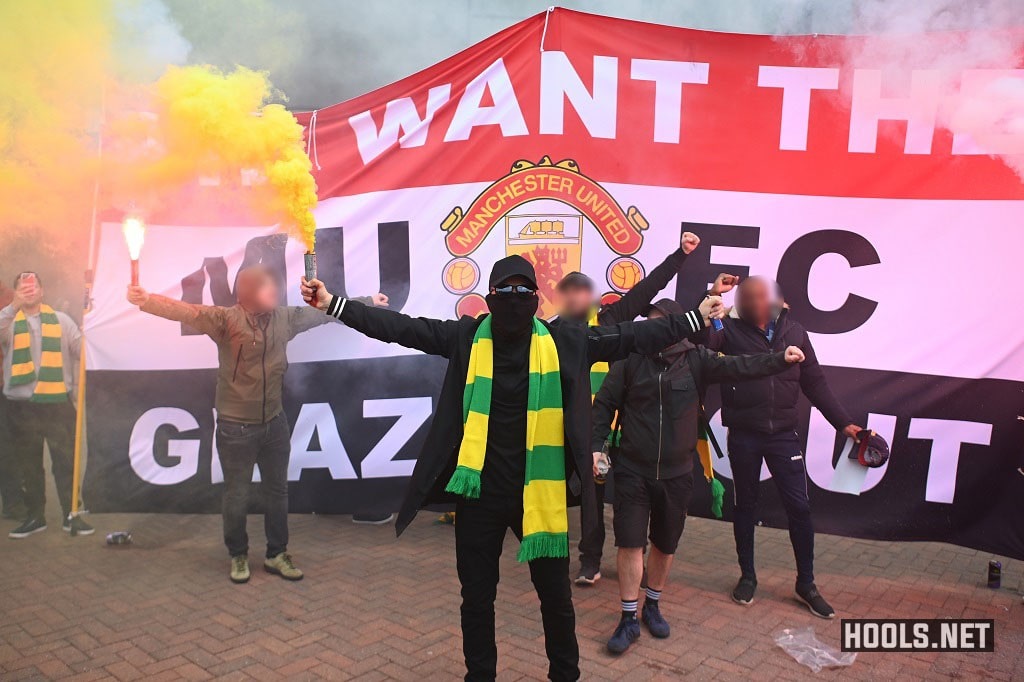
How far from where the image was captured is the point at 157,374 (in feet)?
16.4

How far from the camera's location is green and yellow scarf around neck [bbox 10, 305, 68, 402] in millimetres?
5398

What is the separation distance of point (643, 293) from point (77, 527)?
13.3 feet

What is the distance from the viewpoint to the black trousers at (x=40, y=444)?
5.39 metres

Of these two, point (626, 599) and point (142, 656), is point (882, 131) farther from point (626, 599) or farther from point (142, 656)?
point (142, 656)

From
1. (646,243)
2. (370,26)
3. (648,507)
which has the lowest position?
(648,507)

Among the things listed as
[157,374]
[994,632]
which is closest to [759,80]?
[994,632]

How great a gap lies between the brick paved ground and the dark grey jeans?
10.2 inches

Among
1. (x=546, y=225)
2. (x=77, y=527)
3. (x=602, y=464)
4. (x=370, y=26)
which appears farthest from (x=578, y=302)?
(x=370, y=26)

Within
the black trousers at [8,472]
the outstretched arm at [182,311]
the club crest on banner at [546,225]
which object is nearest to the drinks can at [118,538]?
the black trousers at [8,472]

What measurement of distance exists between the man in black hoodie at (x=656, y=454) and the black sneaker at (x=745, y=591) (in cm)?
56

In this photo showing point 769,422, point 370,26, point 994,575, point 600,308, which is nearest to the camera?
point 769,422

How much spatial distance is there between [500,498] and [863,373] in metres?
2.69

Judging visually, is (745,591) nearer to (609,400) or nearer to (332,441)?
(609,400)

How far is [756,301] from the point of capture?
448cm
